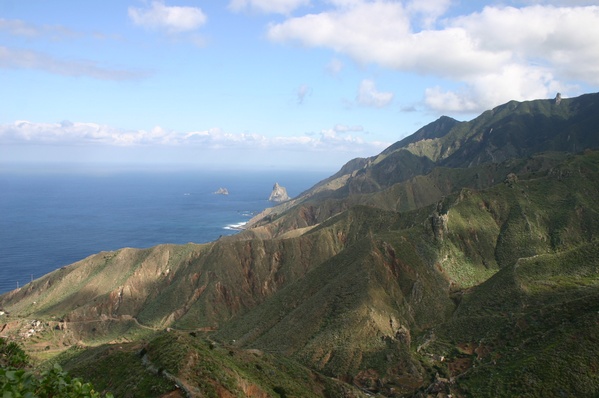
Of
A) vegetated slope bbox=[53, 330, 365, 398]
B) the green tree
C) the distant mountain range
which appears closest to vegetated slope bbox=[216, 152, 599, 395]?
the distant mountain range

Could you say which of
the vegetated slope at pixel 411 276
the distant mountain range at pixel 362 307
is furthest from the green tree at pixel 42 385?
the vegetated slope at pixel 411 276

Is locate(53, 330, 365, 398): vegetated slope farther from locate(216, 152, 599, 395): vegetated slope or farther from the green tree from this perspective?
the green tree

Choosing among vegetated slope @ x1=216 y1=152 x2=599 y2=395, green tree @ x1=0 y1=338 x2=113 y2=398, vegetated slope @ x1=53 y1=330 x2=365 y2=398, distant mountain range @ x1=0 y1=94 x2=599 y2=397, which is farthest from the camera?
vegetated slope @ x1=216 y1=152 x2=599 y2=395

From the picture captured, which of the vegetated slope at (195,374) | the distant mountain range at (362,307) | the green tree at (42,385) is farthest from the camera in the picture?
the distant mountain range at (362,307)

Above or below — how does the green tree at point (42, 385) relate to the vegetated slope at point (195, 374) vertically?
above

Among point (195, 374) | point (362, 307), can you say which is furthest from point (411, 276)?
point (195, 374)

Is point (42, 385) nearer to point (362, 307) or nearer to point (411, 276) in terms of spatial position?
point (362, 307)

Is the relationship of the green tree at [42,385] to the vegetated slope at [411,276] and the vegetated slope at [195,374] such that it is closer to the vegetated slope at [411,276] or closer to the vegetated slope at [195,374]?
the vegetated slope at [195,374]

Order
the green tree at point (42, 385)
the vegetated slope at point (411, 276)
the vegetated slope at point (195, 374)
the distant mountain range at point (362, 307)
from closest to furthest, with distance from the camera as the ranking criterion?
the green tree at point (42, 385) → the vegetated slope at point (195, 374) → the distant mountain range at point (362, 307) → the vegetated slope at point (411, 276)
